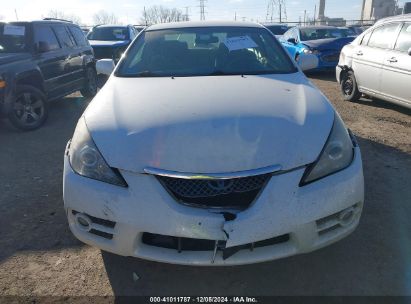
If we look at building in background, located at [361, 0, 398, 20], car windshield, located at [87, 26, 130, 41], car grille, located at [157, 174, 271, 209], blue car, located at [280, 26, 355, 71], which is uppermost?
car grille, located at [157, 174, 271, 209]

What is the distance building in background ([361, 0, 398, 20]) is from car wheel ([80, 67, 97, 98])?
168 ft

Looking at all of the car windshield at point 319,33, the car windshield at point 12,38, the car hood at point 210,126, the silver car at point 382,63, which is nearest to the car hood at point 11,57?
the car windshield at point 12,38

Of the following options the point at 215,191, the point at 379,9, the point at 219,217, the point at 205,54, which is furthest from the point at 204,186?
the point at 379,9

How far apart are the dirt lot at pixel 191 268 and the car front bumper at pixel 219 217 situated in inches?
15.4

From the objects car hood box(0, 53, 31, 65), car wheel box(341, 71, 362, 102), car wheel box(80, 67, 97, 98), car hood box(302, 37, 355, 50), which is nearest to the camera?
car hood box(0, 53, 31, 65)

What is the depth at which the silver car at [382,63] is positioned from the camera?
17.8 ft

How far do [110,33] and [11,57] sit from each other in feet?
23.7

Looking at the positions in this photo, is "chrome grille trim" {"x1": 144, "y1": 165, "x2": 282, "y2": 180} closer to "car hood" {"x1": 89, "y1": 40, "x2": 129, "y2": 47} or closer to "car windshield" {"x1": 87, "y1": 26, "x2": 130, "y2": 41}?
"car hood" {"x1": 89, "y1": 40, "x2": 129, "y2": 47}

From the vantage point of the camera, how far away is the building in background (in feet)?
166

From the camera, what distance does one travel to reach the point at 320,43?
32.2 feet

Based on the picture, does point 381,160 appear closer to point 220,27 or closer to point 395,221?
point 395,221

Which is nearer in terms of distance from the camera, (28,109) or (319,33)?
(28,109)

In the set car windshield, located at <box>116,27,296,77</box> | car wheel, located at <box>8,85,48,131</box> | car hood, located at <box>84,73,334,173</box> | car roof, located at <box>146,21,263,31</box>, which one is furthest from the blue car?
car hood, located at <box>84,73,334,173</box>

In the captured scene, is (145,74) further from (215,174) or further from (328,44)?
(328,44)
